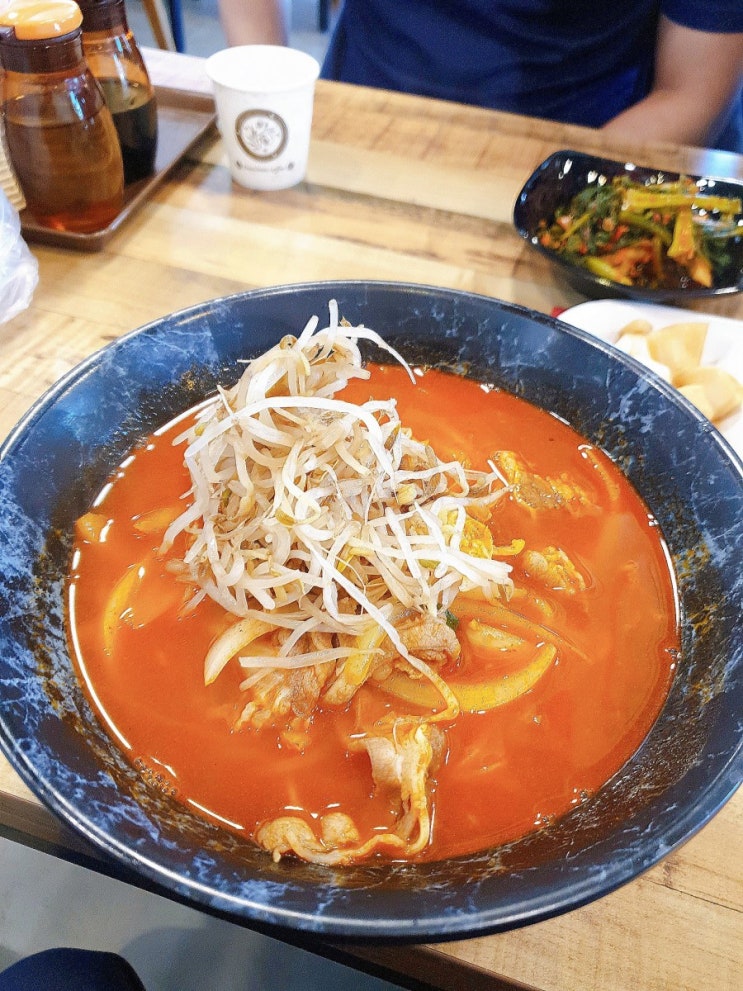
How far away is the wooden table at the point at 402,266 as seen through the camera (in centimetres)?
99

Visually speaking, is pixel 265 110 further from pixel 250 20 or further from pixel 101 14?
pixel 250 20

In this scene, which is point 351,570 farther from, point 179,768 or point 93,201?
point 93,201

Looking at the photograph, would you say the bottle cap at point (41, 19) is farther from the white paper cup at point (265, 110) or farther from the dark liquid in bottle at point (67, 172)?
the white paper cup at point (265, 110)

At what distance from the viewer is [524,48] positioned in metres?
2.91

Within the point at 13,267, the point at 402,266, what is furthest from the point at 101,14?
the point at 402,266

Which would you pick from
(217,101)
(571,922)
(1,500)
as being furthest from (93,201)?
(571,922)

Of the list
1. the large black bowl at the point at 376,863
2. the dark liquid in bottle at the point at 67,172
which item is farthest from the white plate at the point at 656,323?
the dark liquid in bottle at the point at 67,172

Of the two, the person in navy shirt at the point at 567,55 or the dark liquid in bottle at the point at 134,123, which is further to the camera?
the person in navy shirt at the point at 567,55

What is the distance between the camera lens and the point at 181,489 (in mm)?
1414

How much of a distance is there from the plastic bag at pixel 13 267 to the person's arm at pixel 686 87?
7.27 ft

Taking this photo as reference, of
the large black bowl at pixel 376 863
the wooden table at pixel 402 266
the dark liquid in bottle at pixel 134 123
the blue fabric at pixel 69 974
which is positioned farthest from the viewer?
the dark liquid in bottle at pixel 134 123

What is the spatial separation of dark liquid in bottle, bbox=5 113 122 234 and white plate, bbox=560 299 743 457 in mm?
1211

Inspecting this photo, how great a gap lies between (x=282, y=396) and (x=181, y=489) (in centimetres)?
27

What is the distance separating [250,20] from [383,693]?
315cm
